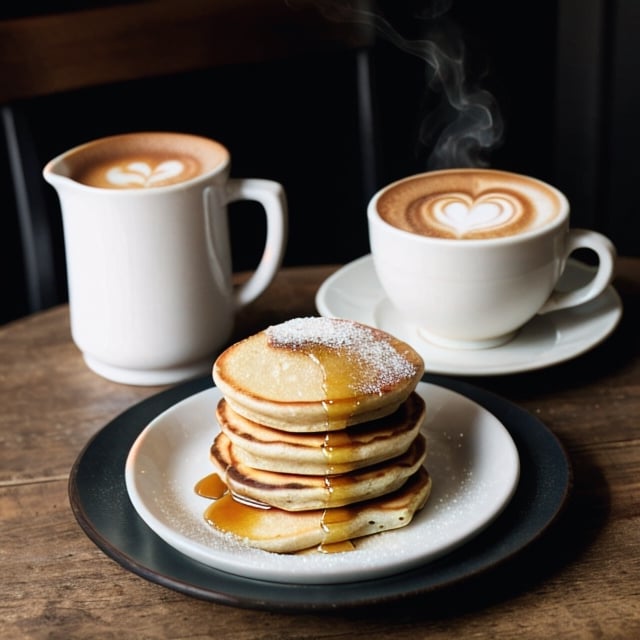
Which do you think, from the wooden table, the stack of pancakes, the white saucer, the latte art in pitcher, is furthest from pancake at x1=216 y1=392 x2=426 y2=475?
the latte art in pitcher

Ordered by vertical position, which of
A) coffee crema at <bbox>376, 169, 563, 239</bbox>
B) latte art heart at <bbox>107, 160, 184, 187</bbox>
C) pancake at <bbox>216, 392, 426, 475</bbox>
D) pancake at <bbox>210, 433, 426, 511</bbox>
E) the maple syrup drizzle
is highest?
latte art heart at <bbox>107, 160, 184, 187</bbox>

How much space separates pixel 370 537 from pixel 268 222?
0.45 metres

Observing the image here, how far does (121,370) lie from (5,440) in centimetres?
15

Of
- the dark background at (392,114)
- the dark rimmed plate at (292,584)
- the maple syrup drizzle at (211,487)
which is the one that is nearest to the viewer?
the dark rimmed plate at (292,584)

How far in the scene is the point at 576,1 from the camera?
215cm

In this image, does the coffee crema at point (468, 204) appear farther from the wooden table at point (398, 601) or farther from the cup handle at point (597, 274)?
the wooden table at point (398, 601)

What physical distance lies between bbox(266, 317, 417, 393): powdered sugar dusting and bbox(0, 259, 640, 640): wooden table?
0.51 ft

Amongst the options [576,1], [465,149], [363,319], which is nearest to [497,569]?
[363,319]

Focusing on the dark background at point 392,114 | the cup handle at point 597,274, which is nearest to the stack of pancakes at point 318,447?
the cup handle at point 597,274

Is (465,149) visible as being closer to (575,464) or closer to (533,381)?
A: (533,381)

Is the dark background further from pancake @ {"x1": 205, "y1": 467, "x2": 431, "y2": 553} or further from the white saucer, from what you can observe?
pancake @ {"x1": 205, "y1": 467, "x2": 431, "y2": 553}

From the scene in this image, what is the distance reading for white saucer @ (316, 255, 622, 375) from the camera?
3.22ft

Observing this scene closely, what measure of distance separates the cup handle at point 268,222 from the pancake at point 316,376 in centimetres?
29

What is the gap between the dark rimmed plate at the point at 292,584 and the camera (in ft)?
2.04
